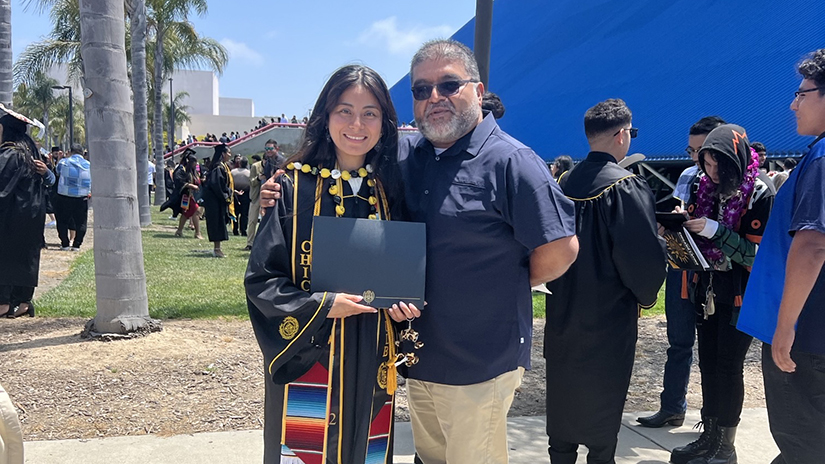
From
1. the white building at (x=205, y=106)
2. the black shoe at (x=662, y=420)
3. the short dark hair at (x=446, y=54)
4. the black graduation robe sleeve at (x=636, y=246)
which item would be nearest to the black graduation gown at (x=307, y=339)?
the short dark hair at (x=446, y=54)

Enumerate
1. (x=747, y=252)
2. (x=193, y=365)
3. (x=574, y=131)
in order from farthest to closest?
(x=574, y=131) < (x=193, y=365) < (x=747, y=252)

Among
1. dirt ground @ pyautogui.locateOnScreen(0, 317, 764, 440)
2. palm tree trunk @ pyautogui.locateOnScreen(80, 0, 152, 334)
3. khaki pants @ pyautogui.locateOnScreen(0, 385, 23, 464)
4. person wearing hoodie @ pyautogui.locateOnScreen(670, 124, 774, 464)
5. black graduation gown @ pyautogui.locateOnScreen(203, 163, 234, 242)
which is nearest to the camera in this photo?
khaki pants @ pyautogui.locateOnScreen(0, 385, 23, 464)

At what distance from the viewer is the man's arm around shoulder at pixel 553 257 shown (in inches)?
94.5

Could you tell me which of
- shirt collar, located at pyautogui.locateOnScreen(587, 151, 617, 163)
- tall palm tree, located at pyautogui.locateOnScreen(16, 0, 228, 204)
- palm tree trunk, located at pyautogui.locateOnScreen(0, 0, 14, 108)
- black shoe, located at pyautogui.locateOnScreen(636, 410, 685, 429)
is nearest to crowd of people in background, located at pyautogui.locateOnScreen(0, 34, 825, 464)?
shirt collar, located at pyautogui.locateOnScreen(587, 151, 617, 163)

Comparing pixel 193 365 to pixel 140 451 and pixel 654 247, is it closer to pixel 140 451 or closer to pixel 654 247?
pixel 140 451

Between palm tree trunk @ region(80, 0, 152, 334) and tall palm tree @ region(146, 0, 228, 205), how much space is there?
736 inches

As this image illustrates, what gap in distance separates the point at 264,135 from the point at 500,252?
31.5 metres

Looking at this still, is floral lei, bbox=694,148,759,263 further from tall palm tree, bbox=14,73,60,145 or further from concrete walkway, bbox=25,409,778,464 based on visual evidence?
tall palm tree, bbox=14,73,60,145

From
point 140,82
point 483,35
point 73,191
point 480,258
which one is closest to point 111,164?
point 483,35

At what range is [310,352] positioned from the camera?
90.1 inches

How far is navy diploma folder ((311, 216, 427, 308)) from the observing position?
2.24 metres

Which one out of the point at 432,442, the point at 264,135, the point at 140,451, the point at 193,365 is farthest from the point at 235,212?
the point at 264,135

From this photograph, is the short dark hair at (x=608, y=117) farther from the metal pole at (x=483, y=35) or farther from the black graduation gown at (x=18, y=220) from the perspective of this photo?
the black graduation gown at (x=18, y=220)

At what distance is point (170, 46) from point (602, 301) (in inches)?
1071
